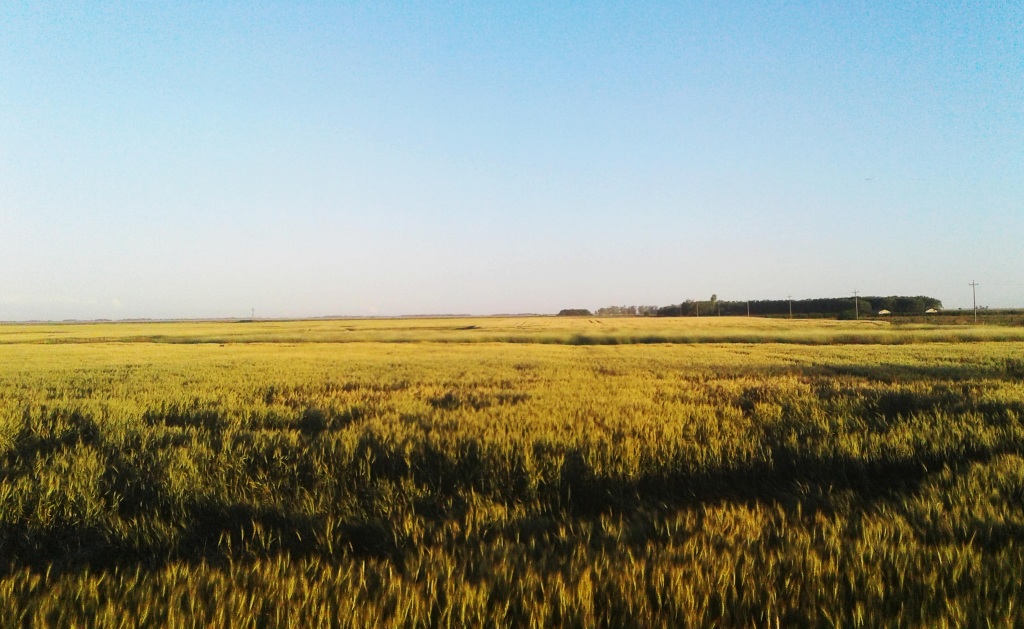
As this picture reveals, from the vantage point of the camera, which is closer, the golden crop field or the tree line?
the golden crop field

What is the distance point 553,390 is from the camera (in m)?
8.98

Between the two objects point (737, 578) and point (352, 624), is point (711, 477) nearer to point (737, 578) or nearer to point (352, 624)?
point (737, 578)

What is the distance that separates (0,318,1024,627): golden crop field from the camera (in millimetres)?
2398

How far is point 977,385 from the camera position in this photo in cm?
870

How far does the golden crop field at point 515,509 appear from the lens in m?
2.40

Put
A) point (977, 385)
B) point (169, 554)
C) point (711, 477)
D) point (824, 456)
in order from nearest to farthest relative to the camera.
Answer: point (169, 554), point (711, 477), point (824, 456), point (977, 385)

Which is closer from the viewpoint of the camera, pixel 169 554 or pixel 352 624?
pixel 352 624

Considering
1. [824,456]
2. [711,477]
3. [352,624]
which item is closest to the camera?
[352,624]

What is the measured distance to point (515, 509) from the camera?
3816 mm

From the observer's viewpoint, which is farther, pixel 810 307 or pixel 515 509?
pixel 810 307

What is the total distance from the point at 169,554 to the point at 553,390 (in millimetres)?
6526

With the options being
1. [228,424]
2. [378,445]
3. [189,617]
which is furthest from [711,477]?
[228,424]

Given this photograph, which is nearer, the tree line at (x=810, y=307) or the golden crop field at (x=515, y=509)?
the golden crop field at (x=515, y=509)

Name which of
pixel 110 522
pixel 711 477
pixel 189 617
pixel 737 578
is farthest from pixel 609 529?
pixel 110 522
